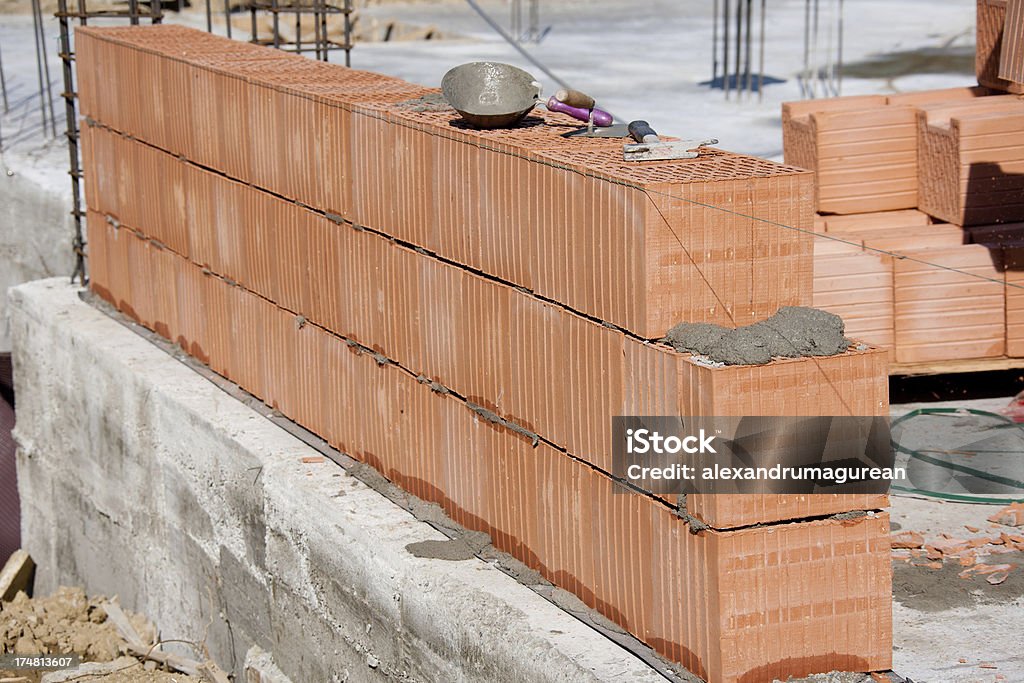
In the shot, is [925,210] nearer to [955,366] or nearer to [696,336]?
[955,366]

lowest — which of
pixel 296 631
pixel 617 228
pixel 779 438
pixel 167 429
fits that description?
pixel 296 631

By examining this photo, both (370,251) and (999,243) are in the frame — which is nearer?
(370,251)

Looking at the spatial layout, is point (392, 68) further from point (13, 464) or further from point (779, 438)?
point (779, 438)

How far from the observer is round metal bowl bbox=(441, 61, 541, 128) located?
7.46 meters

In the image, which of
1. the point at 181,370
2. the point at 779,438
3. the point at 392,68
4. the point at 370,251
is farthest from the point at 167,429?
the point at 392,68

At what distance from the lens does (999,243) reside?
1005 centimetres

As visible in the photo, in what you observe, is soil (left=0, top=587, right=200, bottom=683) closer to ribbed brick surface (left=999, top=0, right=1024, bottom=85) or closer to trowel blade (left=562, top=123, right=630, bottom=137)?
trowel blade (left=562, top=123, right=630, bottom=137)

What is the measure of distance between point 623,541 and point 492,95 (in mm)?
2498

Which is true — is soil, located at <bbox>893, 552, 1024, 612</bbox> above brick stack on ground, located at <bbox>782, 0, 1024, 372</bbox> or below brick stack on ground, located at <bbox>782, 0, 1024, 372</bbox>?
below

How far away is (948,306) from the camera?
9992mm

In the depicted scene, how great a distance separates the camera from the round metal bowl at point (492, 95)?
7.46 m

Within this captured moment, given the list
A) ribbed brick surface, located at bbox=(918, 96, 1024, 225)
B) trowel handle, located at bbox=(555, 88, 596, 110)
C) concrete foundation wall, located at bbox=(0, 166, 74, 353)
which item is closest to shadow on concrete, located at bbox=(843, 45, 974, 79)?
ribbed brick surface, located at bbox=(918, 96, 1024, 225)

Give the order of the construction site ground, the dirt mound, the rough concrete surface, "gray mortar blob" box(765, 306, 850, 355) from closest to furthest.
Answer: "gray mortar blob" box(765, 306, 850, 355) < the rough concrete surface < the construction site ground < the dirt mound

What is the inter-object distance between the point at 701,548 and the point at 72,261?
11656mm
